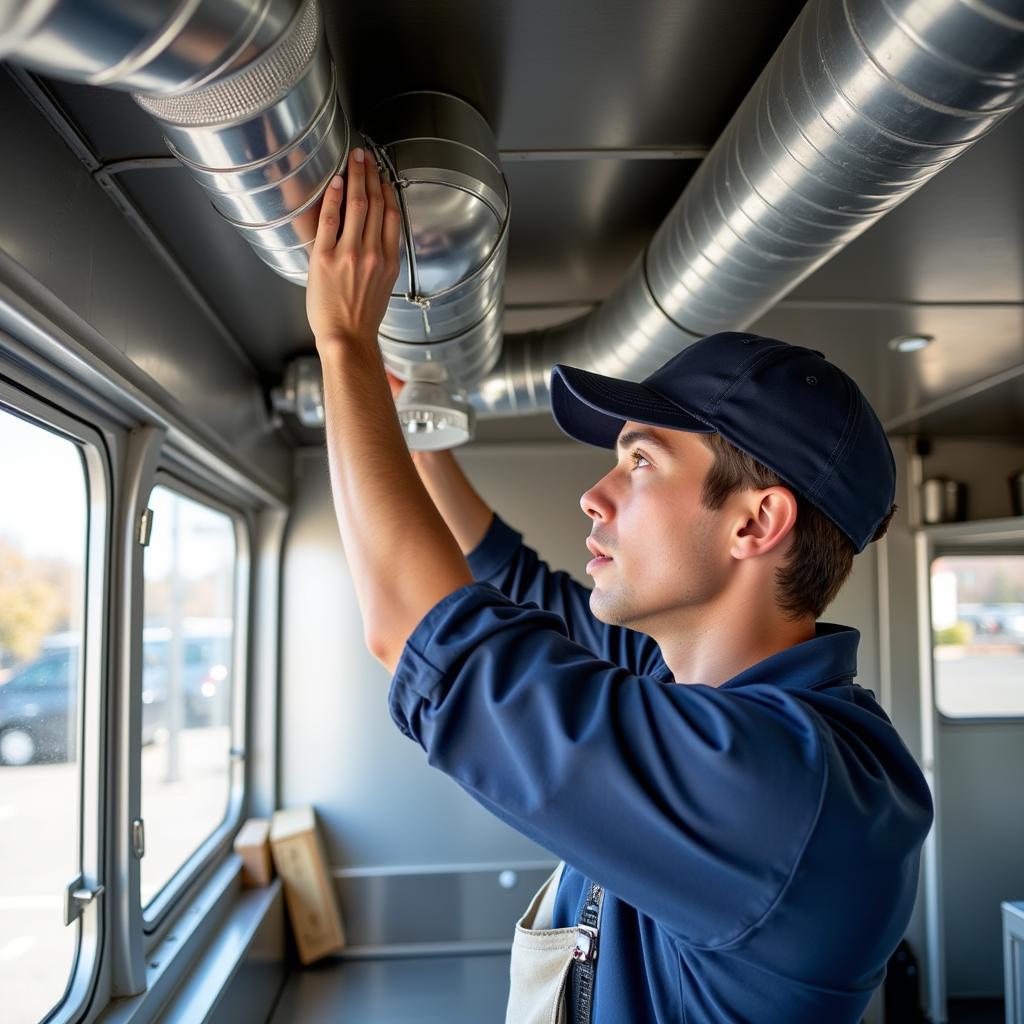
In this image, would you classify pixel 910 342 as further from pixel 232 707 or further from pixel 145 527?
pixel 232 707

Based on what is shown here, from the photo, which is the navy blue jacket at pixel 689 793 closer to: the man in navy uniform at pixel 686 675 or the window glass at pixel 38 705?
the man in navy uniform at pixel 686 675

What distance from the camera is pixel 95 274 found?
1.67 meters

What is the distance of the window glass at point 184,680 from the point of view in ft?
9.07

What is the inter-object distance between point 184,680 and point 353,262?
2.62 meters

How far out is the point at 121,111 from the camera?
1471mm

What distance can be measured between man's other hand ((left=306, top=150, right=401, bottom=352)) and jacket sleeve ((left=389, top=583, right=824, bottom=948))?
37cm

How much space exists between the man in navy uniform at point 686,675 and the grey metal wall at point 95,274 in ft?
1.83

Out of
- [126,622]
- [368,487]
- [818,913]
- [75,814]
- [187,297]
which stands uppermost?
[187,297]

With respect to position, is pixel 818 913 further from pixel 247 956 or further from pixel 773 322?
pixel 247 956

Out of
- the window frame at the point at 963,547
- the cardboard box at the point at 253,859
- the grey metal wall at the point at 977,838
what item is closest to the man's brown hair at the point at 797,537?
the cardboard box at the point at 253,859

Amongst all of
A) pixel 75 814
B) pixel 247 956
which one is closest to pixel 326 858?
pixel 247 956

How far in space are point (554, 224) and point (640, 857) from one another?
1.66 m

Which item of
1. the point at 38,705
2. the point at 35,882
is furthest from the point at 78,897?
the point at 38,705

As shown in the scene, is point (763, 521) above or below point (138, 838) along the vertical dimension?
above
